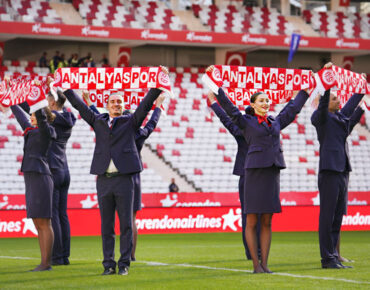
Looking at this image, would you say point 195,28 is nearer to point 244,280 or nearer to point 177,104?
point 177,104

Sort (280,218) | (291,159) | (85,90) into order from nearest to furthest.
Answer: (85,90) < (280,218) < (291,159)

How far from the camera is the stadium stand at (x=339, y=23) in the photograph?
35.4 m

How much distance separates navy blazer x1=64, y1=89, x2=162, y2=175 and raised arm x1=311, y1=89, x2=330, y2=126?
196 cm

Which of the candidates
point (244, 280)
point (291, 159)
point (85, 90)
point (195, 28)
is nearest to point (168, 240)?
point (85, 90)

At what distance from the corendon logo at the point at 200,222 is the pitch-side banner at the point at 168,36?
1109 centimetres

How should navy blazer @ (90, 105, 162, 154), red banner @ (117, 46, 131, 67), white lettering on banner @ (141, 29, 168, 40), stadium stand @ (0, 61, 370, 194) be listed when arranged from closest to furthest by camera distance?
1. navy blazer @ (90, 105, 162, 154)
2. stadium stand @ (0, 61, 370, 194)
3. white lettering on banner @ (141, 29, 168, 40)
4. red banner @ (117, 46, 131, 67)

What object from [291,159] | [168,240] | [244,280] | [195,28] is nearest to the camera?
[244,280]

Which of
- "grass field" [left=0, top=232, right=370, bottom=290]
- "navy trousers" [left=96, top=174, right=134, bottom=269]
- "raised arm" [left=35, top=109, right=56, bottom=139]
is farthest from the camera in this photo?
"raised arm" [left=35, top=109, right=56, bottom=139]

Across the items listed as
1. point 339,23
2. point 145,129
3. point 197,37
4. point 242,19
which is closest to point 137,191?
point 145,129

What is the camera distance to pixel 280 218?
20984 millimetres

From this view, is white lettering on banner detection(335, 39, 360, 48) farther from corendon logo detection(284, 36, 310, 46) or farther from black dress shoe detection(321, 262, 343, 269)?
black dress shoe detection(321, 262, 343, 269)

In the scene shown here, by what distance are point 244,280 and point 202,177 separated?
18.5m

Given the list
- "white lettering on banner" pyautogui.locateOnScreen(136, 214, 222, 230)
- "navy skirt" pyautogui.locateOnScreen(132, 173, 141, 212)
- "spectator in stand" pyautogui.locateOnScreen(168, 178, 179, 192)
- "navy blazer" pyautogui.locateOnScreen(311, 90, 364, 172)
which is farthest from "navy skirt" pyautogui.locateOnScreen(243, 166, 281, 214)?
"spectator in stand" pyautogui.locateOnScreen(168, 178, 179, 192)

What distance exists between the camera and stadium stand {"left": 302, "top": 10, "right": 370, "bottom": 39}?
116ft
